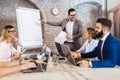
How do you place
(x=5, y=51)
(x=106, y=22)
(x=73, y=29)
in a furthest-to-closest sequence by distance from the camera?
(x=73, y=29), (x=5, y=51), (x=106, y=22)

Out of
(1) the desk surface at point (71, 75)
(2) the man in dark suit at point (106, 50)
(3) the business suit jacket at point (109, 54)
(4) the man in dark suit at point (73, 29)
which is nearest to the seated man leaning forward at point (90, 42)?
(4) the man in dark suit at point (73, 29)

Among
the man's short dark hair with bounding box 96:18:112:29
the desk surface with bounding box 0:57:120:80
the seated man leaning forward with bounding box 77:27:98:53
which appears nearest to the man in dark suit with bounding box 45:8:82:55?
the seated man leaning forward with bounding box 77:27:98:53

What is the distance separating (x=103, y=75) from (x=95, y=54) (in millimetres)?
1077

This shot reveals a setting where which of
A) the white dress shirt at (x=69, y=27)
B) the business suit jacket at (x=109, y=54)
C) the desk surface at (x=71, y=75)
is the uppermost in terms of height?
the white dress shirt at (x=69, y=27)

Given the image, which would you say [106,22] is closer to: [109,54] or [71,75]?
[109,54]

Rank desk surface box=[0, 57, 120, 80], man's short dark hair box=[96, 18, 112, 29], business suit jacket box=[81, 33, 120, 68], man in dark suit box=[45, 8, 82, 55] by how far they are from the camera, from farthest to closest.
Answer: man in dark suit box=[45, 8, 82, 55], man's short dark hair box=[96, 18, 112, 29], business suit jacket box=[81, 33, 120, 68], desk surface box=[0, 57, 120, 80]

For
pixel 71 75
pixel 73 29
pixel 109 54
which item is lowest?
pixel 71 75

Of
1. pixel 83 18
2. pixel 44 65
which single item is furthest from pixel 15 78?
pixel 83 18

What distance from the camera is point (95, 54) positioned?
284 centimetres

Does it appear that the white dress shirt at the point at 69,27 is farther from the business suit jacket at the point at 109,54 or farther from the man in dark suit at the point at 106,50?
the business suit jacket at the point at 109,54

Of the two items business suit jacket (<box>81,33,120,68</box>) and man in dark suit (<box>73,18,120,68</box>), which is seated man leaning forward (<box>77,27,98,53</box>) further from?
business suit jacket (<box>81,33,120,68</box>)

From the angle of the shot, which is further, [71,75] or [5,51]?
[5,51]

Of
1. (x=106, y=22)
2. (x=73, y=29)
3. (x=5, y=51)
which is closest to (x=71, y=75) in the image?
(x=106, y=22)

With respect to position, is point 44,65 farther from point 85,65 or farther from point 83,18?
point 83,18
